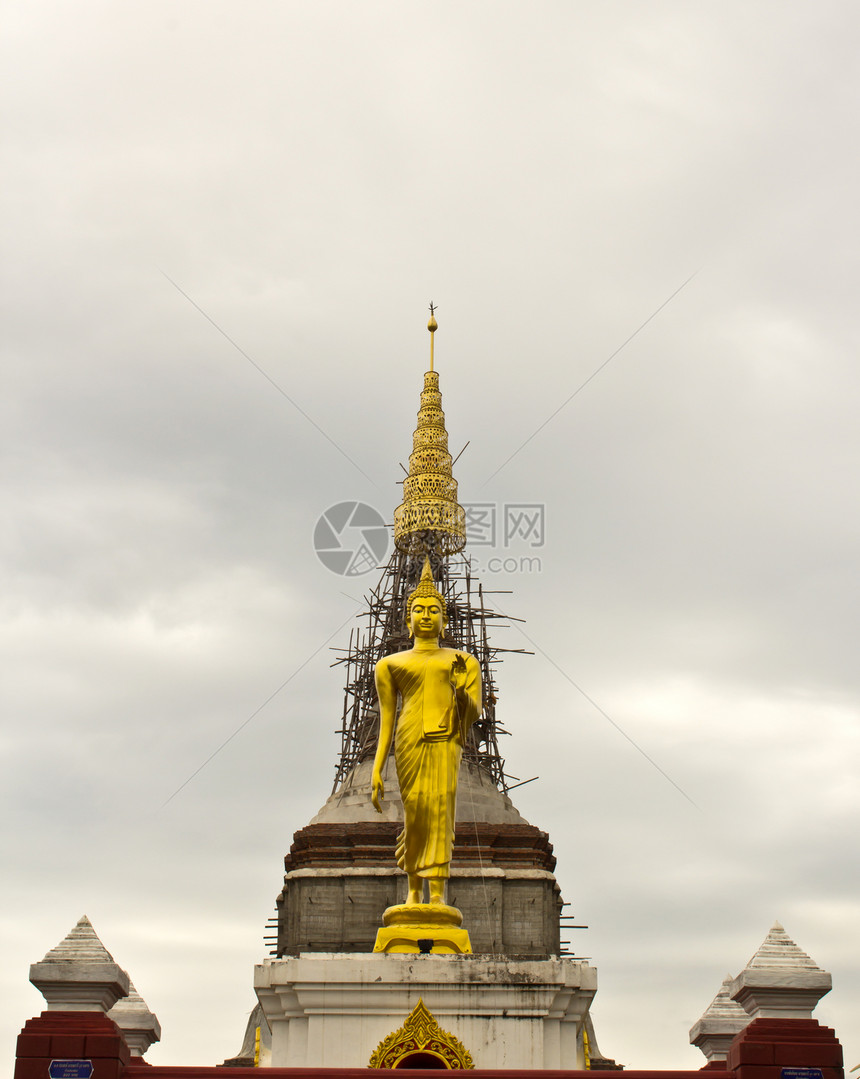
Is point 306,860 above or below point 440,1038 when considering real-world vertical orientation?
above

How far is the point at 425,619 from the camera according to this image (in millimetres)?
17156

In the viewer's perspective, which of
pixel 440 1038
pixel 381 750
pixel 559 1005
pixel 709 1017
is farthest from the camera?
pixel 709 1017

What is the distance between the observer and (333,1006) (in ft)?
50.3

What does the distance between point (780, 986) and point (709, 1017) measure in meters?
7.19

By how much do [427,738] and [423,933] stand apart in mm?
2283

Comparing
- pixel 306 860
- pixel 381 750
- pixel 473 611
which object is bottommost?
pixel 381 750

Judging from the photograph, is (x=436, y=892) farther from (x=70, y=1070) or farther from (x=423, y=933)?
(x=70, y=1070)

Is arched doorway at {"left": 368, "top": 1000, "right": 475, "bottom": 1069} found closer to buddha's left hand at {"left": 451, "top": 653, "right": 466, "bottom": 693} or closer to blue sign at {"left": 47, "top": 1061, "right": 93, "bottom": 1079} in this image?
blue sign at {"left": 47, "top": 1061, "right": 93, "bottom": 1079}

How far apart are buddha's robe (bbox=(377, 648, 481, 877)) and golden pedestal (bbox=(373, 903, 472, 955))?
1.98 feet

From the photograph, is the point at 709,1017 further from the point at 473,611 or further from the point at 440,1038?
the point at 473,611

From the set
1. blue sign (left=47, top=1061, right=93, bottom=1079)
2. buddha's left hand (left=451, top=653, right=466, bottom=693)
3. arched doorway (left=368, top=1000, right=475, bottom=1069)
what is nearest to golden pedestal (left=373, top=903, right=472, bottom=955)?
arched doorway (left=368, top=1000, right=475, bottom=1069)

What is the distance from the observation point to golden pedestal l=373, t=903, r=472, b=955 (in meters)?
15.9

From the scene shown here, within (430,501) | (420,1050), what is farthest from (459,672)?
(430,501)

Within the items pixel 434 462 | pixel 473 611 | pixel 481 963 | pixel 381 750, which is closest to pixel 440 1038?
pixel 481 963
